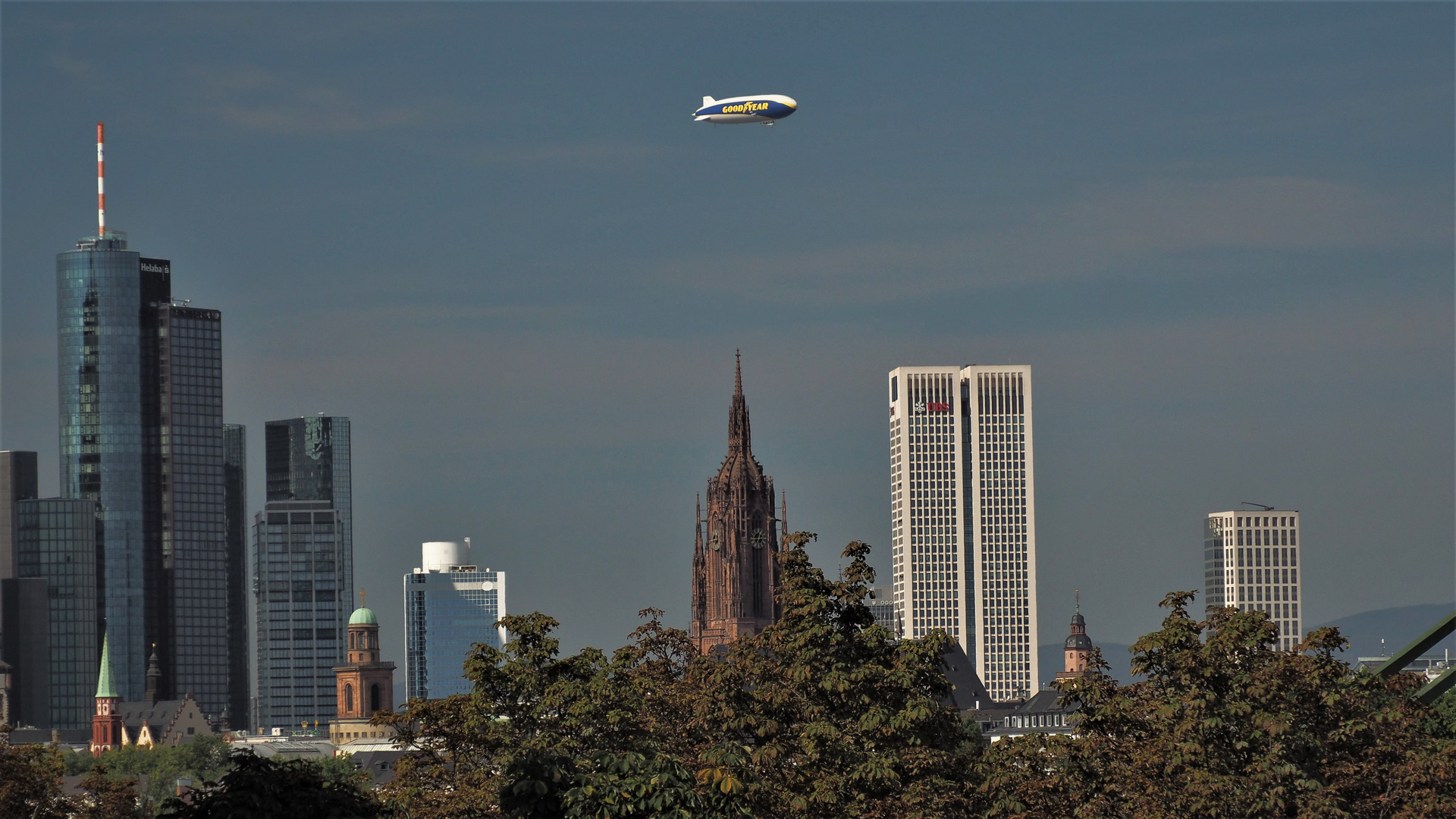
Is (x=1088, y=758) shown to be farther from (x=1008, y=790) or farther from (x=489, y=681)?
(x=489, y=681)

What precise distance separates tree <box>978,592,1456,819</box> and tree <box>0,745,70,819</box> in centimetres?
4274

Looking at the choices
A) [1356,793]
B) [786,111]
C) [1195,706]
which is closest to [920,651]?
[1195,706]

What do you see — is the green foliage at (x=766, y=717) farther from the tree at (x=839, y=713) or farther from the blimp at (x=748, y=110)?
the blimp at (x=748, y=110)

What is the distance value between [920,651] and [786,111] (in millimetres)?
138646

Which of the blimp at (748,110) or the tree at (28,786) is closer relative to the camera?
the tree at (28,786)

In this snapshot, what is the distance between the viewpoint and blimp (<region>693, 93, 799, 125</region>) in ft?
632

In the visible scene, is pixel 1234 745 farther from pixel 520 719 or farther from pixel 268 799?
pixel 268 799

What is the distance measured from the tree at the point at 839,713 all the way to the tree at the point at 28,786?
34.3m

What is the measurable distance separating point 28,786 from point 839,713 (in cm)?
Answer: 4110

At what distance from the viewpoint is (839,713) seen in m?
58.9

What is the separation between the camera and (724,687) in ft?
200

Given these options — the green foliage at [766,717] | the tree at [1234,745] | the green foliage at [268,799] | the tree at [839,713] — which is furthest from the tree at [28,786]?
the green foliage at [268,799]

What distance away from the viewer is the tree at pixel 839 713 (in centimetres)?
5647

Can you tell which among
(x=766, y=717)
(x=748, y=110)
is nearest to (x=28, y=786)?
(x=766, y=717)
